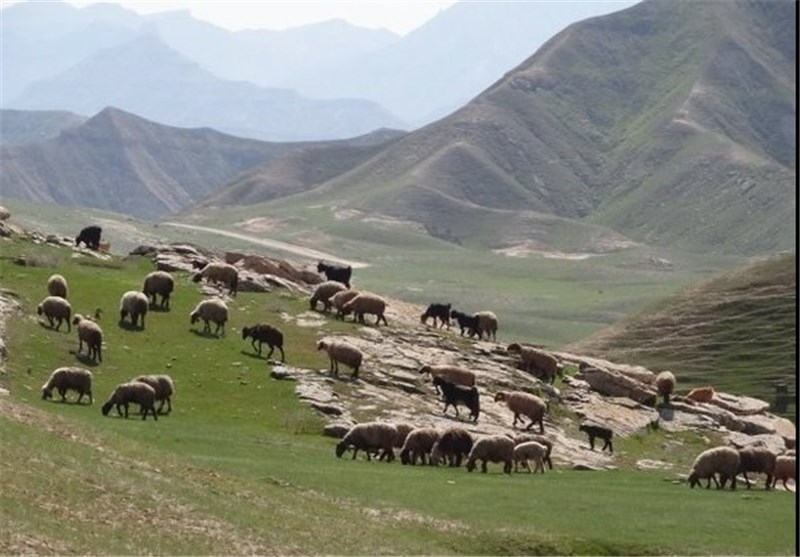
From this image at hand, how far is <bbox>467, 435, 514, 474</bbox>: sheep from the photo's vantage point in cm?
3541

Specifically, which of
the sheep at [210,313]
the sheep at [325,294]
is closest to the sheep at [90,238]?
the sheep at [325,294]

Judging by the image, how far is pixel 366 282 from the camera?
172 meters

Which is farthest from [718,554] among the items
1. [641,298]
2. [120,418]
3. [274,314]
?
[641,298]

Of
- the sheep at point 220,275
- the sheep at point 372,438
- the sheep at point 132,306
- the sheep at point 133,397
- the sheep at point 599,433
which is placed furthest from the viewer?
the sheep at point 220,275

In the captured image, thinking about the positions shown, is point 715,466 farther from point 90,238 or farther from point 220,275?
point 90,238

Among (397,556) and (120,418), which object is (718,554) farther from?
(120,418)

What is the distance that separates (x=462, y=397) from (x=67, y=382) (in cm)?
1434

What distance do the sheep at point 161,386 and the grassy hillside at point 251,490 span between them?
526mm

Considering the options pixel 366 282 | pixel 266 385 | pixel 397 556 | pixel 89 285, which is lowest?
pixel 397 556

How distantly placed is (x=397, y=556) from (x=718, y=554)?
790 cm

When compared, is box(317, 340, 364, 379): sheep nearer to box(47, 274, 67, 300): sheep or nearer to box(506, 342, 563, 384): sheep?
box(506, 342, 563, 384): sheep

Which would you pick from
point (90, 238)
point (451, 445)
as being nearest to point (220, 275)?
point (90, 238)

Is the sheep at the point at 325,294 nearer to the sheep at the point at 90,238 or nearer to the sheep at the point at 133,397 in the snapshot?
the sheep at the point at 90,238

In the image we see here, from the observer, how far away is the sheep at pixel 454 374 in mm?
47531
